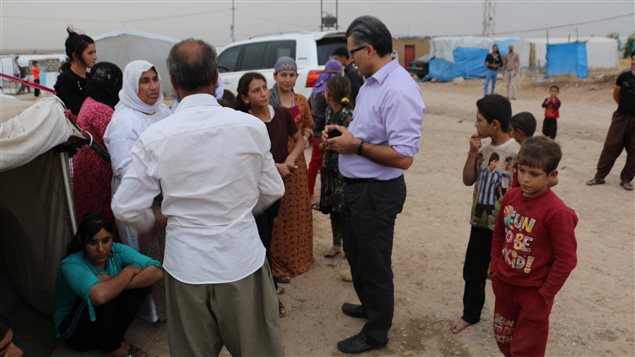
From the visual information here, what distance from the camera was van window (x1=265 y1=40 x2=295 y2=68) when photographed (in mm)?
8914

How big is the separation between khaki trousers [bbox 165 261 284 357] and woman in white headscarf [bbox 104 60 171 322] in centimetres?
79

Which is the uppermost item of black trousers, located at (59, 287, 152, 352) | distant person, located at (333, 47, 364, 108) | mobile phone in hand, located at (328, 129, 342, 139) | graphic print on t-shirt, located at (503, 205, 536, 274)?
distant person, located at (333, 47, 364, 108)

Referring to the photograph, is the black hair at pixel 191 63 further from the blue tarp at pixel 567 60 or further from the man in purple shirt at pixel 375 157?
the blue tarp at pixel 567 60

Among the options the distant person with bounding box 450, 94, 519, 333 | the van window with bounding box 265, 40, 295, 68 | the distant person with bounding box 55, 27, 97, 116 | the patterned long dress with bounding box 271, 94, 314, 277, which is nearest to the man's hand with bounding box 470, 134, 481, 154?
the distant person with bounding box 450, 94, 519, 333

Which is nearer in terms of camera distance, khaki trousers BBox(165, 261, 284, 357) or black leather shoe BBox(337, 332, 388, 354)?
khaki trousers BBox(165, 261, 284, 357)

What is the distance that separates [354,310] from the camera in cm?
359

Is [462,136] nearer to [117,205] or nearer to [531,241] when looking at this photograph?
[531,241]

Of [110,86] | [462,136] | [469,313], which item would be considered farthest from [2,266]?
[462,136]

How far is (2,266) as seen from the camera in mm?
3703

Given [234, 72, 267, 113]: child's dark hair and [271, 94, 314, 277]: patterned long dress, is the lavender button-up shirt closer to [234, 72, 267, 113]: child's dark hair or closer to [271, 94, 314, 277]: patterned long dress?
[234, 72, 267, 113]: child's dark hair

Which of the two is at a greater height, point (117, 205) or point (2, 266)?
A: point (117, 205)

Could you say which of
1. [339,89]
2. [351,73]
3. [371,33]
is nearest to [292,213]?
[339,89]

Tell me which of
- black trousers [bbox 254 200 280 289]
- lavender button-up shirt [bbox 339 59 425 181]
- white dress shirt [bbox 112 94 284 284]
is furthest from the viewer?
black trousers [bbox 254 200 280 289]

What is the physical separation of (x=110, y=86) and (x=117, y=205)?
1783 mm
